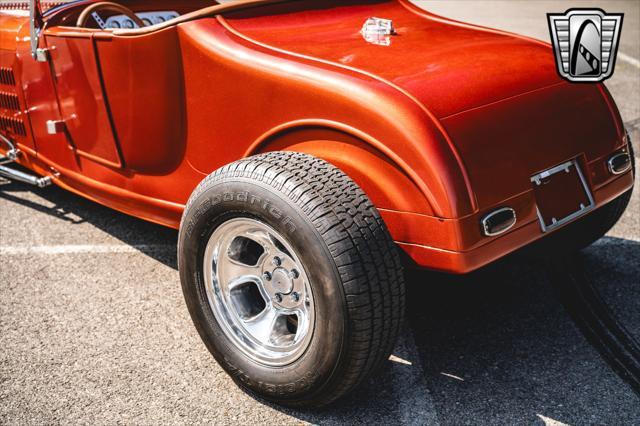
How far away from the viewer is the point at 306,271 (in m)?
2.16

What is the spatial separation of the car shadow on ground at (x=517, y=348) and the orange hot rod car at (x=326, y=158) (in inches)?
9.8

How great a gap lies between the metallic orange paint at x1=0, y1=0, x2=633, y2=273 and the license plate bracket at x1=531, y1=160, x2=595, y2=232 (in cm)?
5

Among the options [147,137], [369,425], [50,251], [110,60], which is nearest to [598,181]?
[369,425]

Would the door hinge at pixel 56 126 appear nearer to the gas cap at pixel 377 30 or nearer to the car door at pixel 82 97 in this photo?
the car door at pixel 82 97

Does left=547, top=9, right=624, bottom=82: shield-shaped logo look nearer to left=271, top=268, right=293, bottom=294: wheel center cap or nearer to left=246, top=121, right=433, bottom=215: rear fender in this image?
left=246, top=121, right=433, bottom=215: rear fender

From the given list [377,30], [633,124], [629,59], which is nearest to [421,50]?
[377,30]

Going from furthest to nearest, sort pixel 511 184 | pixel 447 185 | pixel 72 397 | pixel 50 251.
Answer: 1. pixel 50 251
2. pixel 72 397
3. pixel 511 184
4. pixel 447 185

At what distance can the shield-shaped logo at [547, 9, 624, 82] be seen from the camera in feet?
9.05

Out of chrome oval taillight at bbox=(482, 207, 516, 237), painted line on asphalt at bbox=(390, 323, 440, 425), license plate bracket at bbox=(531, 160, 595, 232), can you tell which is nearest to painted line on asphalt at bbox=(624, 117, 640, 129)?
license plate bracket at bbox=(531, 160, 595, 232)

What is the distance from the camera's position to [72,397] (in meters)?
2.49

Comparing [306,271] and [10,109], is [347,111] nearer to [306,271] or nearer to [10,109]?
[306,271]

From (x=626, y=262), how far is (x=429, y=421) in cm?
166

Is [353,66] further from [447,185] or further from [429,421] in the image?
[429,421]

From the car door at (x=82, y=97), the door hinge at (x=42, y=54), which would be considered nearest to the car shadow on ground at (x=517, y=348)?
the car door at (x=82, y=97)
